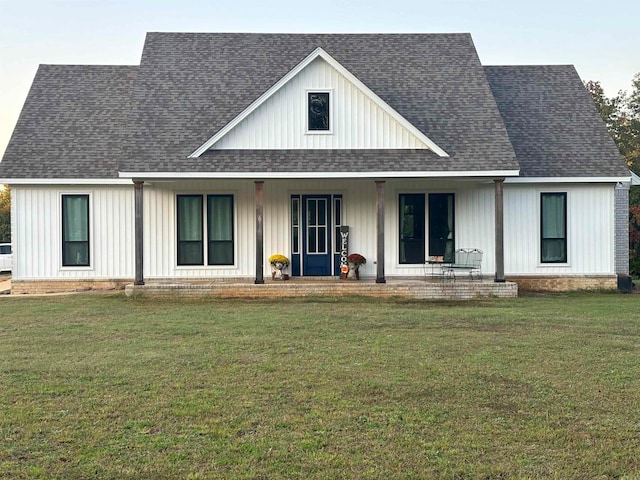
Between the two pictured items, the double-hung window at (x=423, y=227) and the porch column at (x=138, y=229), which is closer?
the porch column at (x=138, y=229)

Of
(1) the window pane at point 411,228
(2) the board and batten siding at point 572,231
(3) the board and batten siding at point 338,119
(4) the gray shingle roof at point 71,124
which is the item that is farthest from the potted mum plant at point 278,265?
(2) the board and batten siding at point 572,231

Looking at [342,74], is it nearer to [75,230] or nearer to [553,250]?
[553,250]

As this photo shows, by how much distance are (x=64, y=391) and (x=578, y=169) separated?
16.6 metres

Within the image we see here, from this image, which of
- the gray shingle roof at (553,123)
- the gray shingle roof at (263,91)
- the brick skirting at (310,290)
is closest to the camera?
the brick skirting at (310,290)

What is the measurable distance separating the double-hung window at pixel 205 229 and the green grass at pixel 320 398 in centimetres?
671

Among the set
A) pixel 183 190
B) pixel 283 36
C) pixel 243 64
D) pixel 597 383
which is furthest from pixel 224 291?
pixel 597 383

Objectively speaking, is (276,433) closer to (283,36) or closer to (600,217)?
(600,217)

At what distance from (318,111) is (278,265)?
4.28 meters

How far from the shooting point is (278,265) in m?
20.7

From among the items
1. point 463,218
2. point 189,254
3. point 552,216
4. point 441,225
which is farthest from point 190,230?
point 552,216

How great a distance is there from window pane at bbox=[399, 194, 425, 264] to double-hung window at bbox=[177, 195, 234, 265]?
4803 millimetres

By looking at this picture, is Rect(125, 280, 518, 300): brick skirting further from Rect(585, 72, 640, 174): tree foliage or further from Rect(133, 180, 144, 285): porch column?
Rect(585, 72, 640, 174): tree foliage

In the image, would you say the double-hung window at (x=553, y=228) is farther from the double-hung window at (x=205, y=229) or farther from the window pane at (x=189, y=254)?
the window pane at (x=189, y=254)

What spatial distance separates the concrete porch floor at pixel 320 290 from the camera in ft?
61.2
